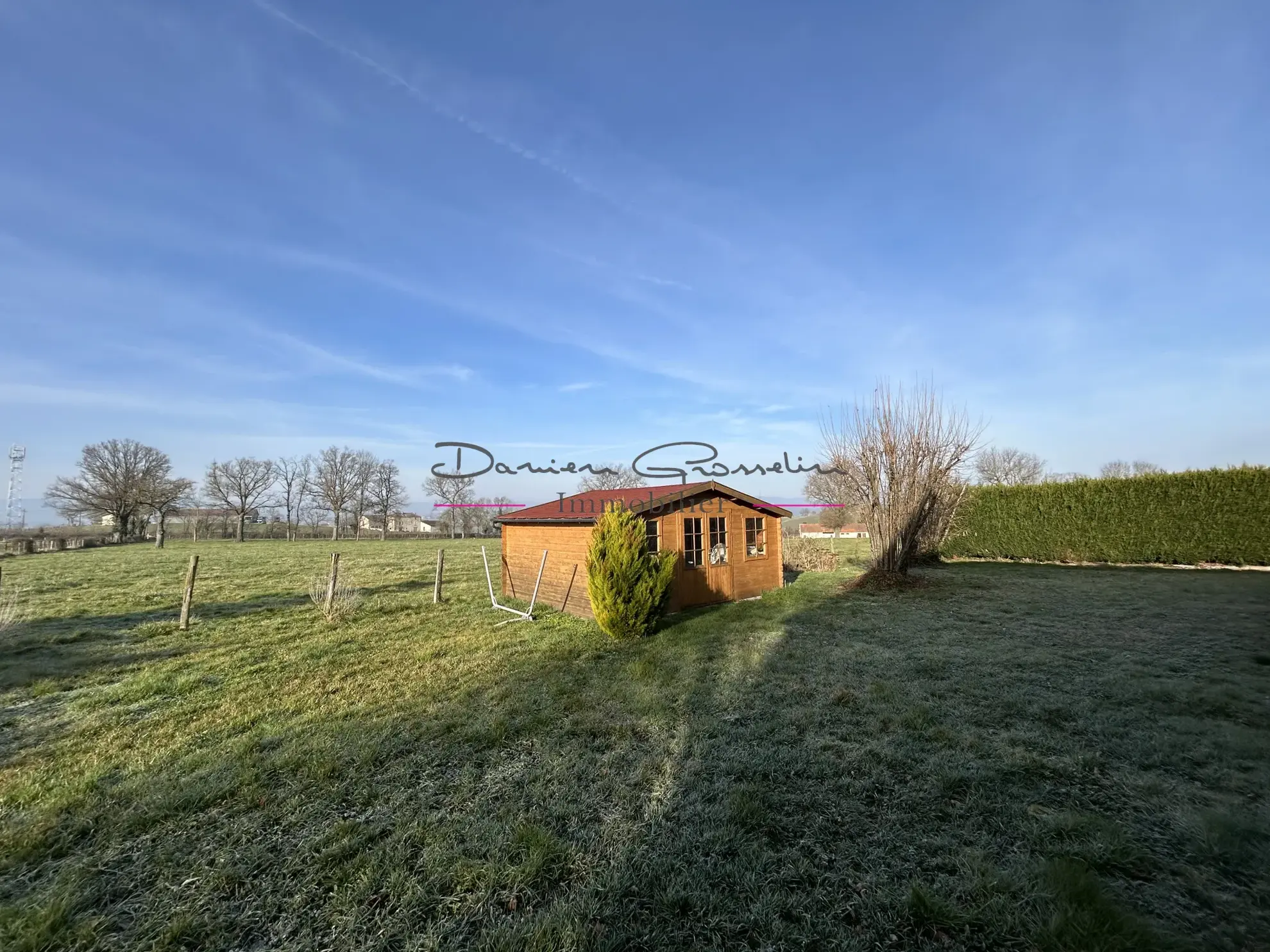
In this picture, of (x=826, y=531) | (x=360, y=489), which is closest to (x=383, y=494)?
(x=360, y=489)

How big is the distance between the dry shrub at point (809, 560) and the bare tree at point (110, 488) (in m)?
43.7

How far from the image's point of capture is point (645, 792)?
3.52m

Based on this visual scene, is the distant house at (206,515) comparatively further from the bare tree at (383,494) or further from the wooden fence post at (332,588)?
the wooden fence post at (332,588)

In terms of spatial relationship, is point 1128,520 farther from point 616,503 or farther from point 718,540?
point 616,503

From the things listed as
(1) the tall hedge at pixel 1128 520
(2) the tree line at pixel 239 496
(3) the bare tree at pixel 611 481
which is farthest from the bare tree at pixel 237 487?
(1) the tall hedge at pixel 1128 520

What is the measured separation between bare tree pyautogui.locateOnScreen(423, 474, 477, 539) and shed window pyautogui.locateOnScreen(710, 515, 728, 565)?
127ft

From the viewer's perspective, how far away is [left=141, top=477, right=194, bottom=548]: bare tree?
3425 centimetres

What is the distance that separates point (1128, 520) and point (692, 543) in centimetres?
1498

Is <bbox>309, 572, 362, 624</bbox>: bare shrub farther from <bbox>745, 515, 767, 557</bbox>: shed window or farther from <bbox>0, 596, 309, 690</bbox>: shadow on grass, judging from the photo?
<bbox>745, 515, 767, 557</bbox>: shed window

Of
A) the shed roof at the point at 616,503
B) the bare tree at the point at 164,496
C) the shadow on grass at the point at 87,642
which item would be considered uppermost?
the bare tree at the point at 164,496

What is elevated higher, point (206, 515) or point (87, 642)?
point (206, 515)

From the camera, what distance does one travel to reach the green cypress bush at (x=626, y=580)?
7672 millimetres

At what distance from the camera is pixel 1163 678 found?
535 cm

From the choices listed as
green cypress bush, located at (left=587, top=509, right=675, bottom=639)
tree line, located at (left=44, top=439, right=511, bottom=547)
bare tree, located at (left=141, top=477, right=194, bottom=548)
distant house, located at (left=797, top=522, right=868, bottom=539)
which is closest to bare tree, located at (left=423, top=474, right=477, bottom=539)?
tree line, located at (left=44, top=439, right=511, bottom=547)
